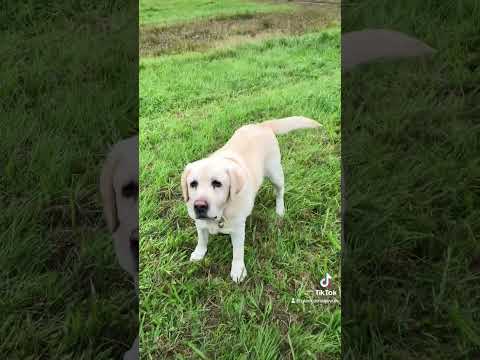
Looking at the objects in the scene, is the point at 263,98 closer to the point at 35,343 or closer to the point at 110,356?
the point at 110,356

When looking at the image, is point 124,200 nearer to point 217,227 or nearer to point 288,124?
point 217,227

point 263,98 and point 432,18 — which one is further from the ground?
point 432,18

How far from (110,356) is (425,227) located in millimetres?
1300

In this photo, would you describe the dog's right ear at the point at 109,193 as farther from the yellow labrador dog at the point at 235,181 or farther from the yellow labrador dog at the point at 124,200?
the yellow labrador dog at the point at 235,181

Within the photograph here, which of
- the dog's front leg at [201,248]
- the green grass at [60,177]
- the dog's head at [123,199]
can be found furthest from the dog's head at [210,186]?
the green grass at [60,177]

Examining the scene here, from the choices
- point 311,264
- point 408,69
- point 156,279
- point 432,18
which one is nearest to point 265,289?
point 311,264

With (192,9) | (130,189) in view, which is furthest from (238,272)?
(192,9)

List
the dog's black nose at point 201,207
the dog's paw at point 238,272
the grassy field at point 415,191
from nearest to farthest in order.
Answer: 1. the dog's black nose at point 201,207
2. the dog's paw at point 238,272
3. the grassy field at point 415,191

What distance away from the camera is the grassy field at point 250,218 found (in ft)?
5.61

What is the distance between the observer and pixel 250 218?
5.98 ft

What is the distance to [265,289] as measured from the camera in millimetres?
1770

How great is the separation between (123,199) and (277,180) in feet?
1.82

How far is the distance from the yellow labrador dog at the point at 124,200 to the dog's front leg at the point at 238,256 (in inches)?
13.5

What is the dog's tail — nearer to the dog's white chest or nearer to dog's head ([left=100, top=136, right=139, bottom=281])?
the dog's white chest
